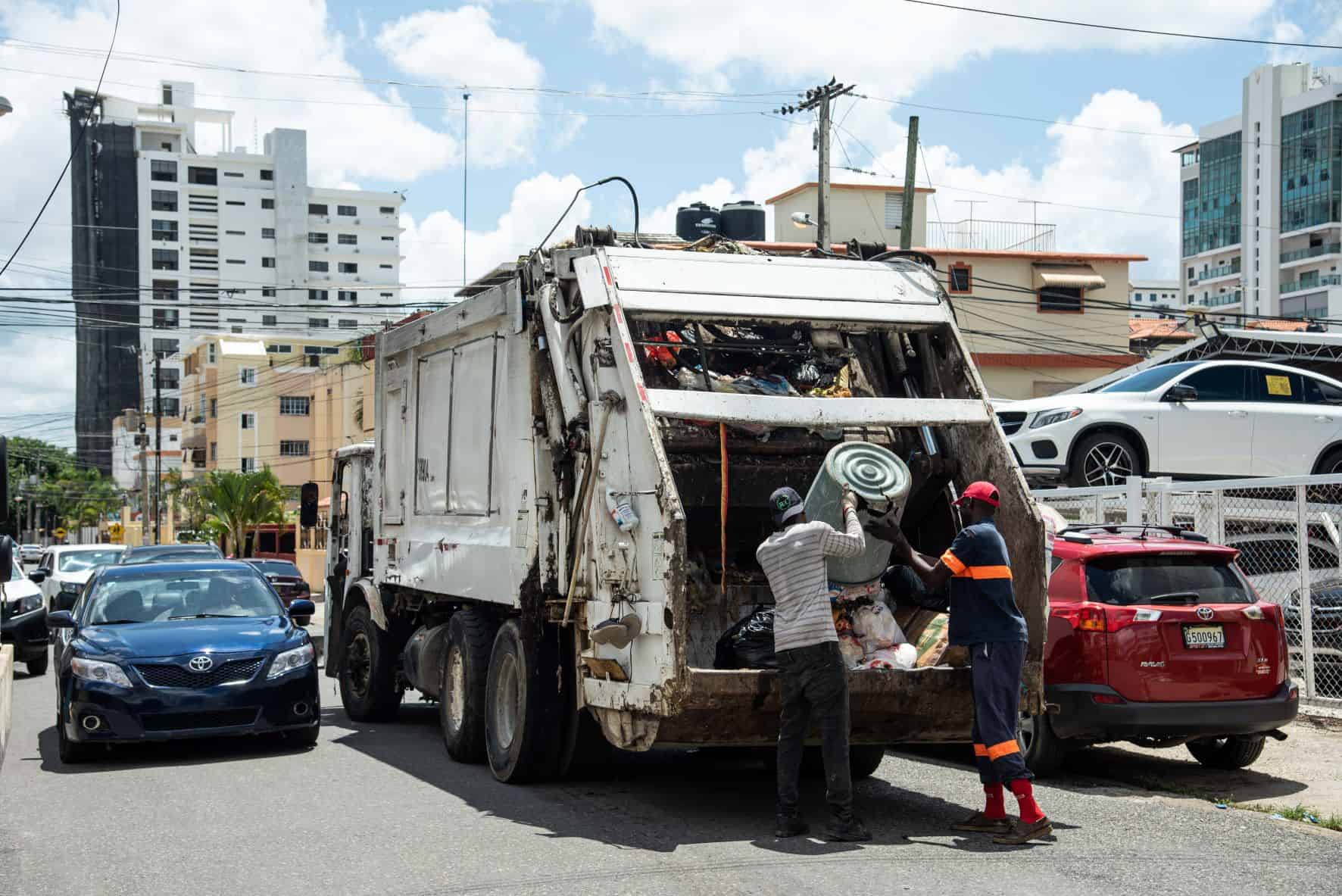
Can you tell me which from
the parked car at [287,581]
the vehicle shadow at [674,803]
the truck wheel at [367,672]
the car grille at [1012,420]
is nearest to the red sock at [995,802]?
the vehicle shadow at [674,803]

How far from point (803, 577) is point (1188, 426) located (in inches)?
334

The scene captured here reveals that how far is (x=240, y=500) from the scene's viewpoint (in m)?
44.8

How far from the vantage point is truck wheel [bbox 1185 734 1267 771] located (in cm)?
960

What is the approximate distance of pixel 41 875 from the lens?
671 cm

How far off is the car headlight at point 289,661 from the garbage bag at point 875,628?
4456mm

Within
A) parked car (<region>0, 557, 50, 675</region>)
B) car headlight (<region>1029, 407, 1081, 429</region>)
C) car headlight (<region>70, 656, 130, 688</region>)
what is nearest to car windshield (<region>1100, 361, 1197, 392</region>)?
car headlight (<region>1029, 407, 1081, 429</region>)

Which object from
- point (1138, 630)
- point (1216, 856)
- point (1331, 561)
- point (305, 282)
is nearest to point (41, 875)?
point (1216, 856)

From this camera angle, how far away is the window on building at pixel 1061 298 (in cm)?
4144

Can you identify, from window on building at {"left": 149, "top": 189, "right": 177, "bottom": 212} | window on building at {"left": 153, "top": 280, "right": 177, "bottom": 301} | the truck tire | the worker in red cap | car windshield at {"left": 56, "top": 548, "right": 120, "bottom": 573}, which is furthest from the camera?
window on building at {"left": 149, "top": 189, "right": 177, "bottom": 212}

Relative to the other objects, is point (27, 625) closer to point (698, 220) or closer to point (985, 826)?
point (698, 220)

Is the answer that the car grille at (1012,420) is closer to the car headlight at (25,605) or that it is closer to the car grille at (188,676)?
the car grille at (188,676)

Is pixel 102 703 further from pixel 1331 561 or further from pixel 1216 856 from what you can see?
pixel 1331 561

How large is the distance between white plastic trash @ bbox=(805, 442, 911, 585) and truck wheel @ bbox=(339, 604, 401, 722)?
217 inches

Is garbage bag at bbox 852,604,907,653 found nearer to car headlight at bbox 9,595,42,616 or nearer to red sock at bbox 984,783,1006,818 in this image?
red sock at bbox 984,783,1006,818
